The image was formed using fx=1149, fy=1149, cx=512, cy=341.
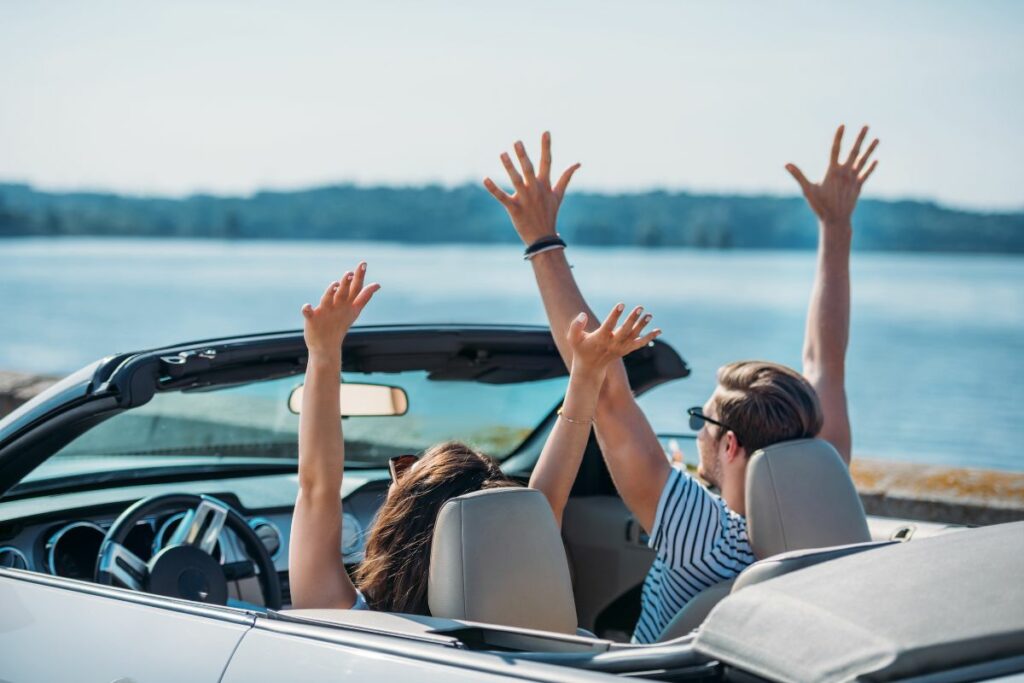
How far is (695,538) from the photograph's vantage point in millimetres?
2928

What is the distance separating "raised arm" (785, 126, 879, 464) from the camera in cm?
363

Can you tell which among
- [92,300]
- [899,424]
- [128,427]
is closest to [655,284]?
[92,300]

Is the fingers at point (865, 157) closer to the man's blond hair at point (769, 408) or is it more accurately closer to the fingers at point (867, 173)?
the fingers at point (867, 173)

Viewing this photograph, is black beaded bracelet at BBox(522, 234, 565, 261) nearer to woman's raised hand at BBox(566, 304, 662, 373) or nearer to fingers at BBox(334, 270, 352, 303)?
woman's raised hand at BBox(566, 304, 662, 373)

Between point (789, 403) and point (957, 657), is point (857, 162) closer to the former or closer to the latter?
point (789, 403)

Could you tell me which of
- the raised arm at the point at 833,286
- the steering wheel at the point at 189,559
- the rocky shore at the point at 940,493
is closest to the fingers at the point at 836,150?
the raised arm at the point at 833,286

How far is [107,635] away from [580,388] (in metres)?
1.15

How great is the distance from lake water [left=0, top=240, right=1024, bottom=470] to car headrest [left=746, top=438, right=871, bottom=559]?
4.71ft

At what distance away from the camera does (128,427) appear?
521cm

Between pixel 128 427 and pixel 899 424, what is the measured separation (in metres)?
21.2

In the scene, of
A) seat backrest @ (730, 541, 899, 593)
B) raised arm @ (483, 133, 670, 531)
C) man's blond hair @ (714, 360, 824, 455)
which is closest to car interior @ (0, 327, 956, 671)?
seat backrest @ (730, 541, 899, 593)

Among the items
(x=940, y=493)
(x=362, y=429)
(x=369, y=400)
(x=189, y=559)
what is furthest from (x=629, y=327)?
(x=940, y=493)

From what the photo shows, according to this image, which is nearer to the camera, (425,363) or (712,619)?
(712,619)

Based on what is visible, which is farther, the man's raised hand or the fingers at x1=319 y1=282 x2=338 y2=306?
the man's raised hand
